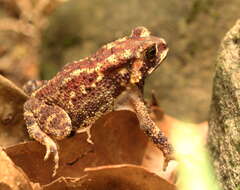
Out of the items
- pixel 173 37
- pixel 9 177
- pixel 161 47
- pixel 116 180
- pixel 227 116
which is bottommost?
pixel 116 180

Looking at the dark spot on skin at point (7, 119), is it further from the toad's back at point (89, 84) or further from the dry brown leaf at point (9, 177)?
the dry brown leaf at point (9, 177)

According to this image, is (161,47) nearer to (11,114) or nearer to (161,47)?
(161,47)

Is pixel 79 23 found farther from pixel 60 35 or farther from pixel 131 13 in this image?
pixel 131 13

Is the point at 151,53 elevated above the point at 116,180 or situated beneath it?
elevated above

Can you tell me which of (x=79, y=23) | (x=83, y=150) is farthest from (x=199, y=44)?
(x=83, y=150)

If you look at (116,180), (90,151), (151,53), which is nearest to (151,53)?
(151,53)

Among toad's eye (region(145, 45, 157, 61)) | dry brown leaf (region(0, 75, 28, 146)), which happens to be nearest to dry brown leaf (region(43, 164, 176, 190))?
dry brown leaf (region(0, 75, 28, 146))
